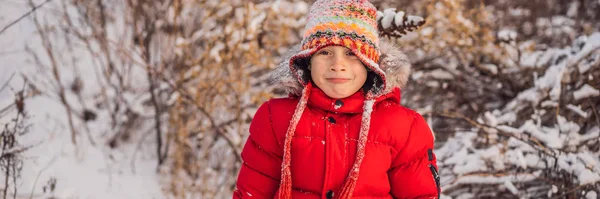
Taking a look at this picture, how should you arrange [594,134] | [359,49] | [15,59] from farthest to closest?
[15,59] → [594,134] → [359,49]

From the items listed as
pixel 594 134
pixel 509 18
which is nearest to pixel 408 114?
pixel 594 134

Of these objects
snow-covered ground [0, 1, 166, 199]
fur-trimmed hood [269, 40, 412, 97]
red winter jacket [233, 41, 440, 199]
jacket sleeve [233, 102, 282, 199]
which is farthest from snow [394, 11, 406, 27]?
snow-covered ground [0, 1, 166, 199]

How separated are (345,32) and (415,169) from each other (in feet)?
1.83

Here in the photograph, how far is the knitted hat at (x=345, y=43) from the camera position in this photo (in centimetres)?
188

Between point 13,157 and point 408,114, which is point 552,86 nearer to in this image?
point 408,114

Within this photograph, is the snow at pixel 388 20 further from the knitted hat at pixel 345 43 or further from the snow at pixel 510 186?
the snow at pixel 510 186

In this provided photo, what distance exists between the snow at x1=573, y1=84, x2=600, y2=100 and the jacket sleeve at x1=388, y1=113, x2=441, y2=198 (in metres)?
1.74

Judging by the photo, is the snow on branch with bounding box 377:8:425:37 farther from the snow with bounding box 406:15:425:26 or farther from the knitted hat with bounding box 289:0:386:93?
the knitted hat with bounding box 289:0:386:93

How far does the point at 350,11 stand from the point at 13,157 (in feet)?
6.23

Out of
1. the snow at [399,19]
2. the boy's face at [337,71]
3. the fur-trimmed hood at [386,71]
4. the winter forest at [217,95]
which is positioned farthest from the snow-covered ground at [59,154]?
the snow at [399,19]

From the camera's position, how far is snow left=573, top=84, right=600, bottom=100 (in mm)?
3198

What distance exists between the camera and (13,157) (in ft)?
8.91

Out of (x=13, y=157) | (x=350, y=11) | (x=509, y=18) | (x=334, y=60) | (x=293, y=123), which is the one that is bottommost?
(x=13, y=157)

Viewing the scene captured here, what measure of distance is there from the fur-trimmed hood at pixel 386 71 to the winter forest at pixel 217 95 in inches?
48.2
